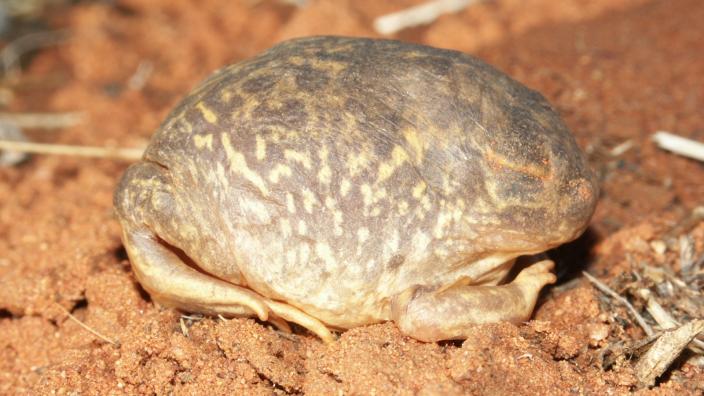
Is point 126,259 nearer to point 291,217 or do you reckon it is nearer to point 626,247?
point 291,217

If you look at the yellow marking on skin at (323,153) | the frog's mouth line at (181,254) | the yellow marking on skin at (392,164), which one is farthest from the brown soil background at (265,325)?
the yellow marking on skin at (323,153)

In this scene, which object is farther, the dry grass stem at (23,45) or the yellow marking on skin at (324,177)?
the dry grass stem at (23,45)

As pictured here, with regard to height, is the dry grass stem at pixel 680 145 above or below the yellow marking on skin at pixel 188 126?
above

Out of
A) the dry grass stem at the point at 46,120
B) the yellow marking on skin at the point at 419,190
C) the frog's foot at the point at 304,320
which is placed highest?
the yellow marking on skin at the point at 419,190

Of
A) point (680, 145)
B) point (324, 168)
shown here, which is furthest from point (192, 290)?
point (680, 145)

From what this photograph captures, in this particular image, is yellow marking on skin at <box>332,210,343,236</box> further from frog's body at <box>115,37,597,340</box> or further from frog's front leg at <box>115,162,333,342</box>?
frog's front leg at <box>115,162,333,342</box>

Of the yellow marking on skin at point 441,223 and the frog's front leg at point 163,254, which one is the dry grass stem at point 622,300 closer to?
the yellow marking on skin at point 441,223

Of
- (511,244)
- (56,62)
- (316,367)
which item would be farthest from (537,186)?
(56,62)
